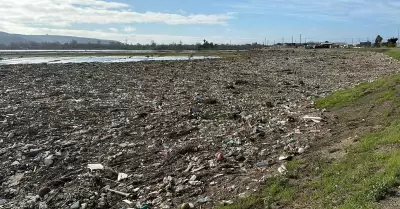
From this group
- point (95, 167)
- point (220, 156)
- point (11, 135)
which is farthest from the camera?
point (11, 135)

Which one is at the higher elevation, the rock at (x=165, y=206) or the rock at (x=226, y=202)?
the rock at (x=226, y=202)

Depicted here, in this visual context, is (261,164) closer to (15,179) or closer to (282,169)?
(282,169)

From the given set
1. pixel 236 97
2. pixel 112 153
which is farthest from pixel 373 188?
pixel 236 97

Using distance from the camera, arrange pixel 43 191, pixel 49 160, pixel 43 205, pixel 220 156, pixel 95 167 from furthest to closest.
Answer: pixel 49 160, pixel 95 167, pixel 220 156, pixel 43 191, pixel 43 205

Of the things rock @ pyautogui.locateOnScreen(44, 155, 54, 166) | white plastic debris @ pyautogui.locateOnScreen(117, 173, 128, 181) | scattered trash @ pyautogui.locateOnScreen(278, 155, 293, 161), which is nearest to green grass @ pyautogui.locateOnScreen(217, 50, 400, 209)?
scattered trash @ pyautogui.locateOnScreen(278, 155, 293, 161)

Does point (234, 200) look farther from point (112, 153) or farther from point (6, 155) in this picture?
point (6, 155)

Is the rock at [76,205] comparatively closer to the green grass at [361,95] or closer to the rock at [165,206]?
the rock at [165,206]

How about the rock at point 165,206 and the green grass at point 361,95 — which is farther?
the green grass at point 361,95

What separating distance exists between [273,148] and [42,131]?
764cm

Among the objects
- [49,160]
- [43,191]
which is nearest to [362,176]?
[43,191]

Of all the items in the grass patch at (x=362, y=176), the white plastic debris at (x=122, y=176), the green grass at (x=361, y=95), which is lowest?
the white plastic debris at (x=122, y=176)

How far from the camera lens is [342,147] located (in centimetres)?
837

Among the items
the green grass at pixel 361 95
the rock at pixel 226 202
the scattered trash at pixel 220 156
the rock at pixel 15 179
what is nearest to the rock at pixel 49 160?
the rock at pixel 15 179

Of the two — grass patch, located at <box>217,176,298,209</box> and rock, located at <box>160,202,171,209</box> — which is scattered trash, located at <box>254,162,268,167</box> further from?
rock, located at <box>160,202,171,209</box>
